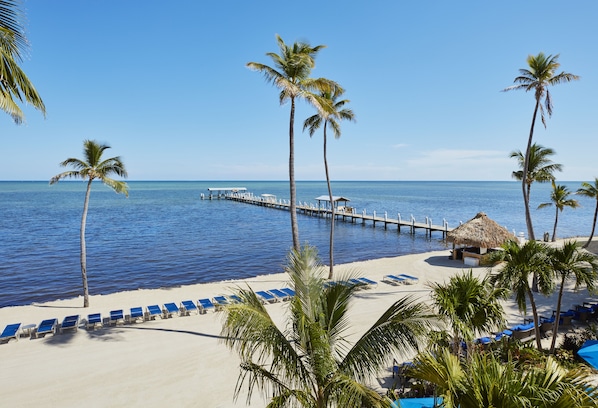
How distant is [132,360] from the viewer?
10539 millimetres

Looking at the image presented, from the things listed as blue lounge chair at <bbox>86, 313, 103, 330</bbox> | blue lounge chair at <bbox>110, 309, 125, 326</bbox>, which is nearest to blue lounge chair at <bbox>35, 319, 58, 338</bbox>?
blue lounge chair at <bbox>86, 313, 103, 330</bbox>

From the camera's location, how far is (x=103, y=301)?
17547mm

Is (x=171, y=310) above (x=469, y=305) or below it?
below

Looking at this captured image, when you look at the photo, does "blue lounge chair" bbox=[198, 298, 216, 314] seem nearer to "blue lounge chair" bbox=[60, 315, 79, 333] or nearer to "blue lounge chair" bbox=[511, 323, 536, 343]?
"blue lounge chair" bbox=[60, 315, 79, 333]

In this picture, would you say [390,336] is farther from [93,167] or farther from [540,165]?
[540,165]

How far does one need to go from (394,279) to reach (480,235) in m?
8.02

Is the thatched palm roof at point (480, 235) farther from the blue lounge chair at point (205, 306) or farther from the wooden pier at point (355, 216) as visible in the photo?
the blue lounge chair at point (205, 306)

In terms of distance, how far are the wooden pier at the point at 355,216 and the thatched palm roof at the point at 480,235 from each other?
14.1 m

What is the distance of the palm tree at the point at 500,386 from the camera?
376 cm

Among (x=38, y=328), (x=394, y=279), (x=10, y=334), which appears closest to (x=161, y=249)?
(x=38, y=328)

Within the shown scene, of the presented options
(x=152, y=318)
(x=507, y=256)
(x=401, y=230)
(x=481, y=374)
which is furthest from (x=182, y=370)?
(x=401, y=230)

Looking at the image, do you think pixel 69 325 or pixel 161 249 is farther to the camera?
pixel 161 249

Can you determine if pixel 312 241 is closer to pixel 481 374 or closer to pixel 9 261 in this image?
pixel 9 261

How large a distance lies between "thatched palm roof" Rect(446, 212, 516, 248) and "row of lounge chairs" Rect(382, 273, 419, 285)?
5923mm
